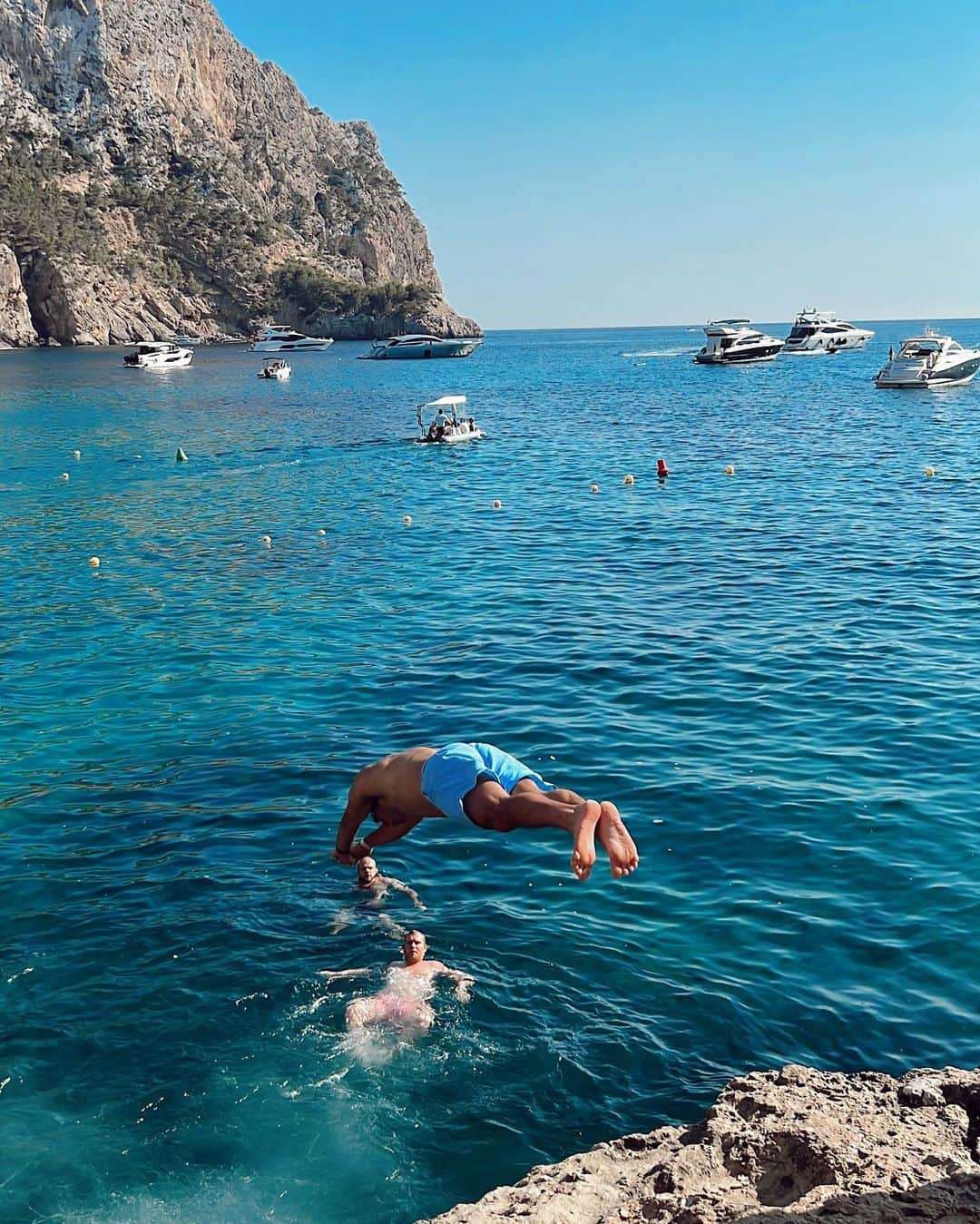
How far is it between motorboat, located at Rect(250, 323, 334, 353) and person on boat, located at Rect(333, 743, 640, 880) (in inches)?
5533

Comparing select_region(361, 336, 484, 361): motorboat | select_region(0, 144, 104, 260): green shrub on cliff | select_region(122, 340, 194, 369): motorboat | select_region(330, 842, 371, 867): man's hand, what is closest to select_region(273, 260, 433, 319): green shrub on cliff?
select_region(361, 336, 484, 361): motorboat

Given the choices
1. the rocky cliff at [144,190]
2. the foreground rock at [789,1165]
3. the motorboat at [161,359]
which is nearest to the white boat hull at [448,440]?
the foreground rock at [789,1165]

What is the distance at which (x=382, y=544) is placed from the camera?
28.7 m

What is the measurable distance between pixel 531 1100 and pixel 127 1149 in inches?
108

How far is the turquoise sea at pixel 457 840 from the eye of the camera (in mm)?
7742

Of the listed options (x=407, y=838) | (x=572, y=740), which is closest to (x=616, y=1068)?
(x=407, y=838)

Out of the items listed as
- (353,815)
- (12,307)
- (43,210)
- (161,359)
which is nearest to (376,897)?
(353,815)

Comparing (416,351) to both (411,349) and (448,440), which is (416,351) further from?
(448,440)

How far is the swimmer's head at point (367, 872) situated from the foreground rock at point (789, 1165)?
4.57m

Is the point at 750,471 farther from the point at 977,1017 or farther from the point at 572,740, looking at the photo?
the point at 977,1017

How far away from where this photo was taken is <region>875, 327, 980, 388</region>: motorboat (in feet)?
223

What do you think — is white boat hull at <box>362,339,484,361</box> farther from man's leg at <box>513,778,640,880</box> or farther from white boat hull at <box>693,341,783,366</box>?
man's leg at <box>513,778,640,880</box>

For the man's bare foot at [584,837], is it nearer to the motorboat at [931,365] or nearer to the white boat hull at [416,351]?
the motorboat at [931,365]

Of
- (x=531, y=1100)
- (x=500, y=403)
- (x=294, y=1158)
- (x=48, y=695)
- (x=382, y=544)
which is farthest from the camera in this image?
(x=500, y=403)
